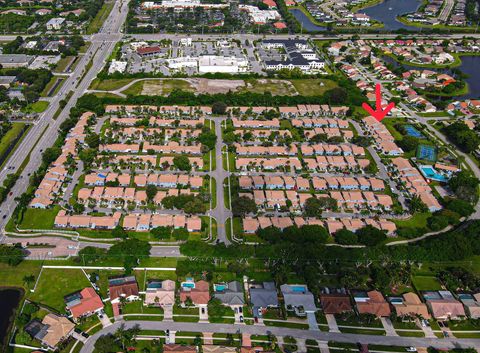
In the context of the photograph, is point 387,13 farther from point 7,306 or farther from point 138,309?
point 7,306

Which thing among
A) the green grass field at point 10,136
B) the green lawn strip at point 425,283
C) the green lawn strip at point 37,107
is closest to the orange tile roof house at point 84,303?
the green grass field at point 10,136

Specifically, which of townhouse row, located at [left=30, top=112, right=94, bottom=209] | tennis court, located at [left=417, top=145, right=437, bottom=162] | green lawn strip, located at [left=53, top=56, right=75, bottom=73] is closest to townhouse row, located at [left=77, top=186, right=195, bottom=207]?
townhouse row, located at [left=30, top=112, right=94, bottom=209]

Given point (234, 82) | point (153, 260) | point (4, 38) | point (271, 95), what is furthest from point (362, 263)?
point (4, 38)

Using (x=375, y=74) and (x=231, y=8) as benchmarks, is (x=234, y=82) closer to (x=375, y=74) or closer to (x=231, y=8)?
(x=375, y=74)

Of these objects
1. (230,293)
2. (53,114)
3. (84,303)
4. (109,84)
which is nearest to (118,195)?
(84,303)

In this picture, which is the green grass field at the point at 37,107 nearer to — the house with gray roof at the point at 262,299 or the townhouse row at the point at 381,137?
the house with gray roof at the point at 262,299
